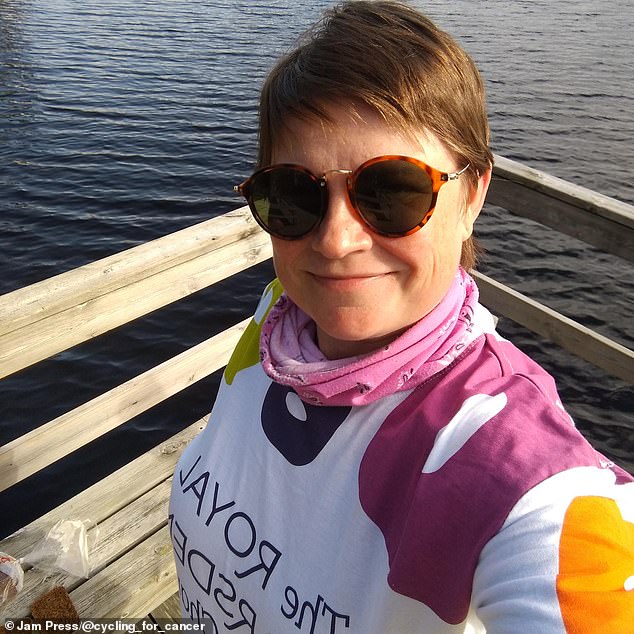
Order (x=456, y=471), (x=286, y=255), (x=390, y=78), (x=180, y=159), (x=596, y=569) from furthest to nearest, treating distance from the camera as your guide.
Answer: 1. (x=180, y=159)
2. (x=286, y=255)
3. (x=390, y=78)
4. (x=456, y=471)
5. (x=596, y=569)

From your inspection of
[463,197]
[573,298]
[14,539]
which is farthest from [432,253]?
[573,298]

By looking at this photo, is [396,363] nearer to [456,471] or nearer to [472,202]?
[456,471]

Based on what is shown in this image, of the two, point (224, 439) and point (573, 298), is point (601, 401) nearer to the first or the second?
point (573, 298)

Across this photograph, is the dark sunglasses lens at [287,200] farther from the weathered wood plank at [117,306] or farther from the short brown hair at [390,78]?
the weathered wood plank at [117,306]

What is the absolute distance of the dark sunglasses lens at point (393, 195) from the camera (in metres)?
1.07

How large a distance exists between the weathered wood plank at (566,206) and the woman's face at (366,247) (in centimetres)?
157

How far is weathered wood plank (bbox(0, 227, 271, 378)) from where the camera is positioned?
80.6 inches

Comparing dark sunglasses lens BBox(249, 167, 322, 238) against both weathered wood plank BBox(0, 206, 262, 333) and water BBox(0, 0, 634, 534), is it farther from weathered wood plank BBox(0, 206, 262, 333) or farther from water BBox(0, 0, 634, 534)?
water BBox(0, 0, 634, 534)

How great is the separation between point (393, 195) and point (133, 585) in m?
1.94

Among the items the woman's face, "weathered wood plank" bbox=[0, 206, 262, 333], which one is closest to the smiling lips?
the woman's face

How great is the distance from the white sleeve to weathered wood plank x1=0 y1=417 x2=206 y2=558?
2.06 m

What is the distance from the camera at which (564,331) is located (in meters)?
3.08


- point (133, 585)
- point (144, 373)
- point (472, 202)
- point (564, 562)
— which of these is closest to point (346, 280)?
point (472, 202)

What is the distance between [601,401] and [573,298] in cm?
211
